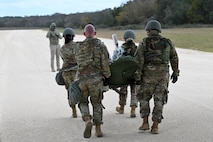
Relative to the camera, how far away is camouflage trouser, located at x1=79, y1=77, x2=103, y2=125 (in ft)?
24.2

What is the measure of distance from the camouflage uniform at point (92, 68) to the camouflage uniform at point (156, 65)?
65 cm

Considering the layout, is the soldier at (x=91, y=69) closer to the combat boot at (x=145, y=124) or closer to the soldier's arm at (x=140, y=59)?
the soldier's arm at (x=140, y=59)

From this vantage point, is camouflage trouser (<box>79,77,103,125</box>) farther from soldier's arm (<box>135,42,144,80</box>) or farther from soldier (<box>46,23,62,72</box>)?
soldier (<box>46,23,62,72</box>)

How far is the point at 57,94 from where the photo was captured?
12516mm

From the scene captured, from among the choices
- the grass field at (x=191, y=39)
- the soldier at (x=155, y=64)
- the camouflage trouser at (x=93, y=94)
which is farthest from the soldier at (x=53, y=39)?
the grass field at (x=191, y=39)

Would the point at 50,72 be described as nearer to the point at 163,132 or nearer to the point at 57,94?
the point at 57,94

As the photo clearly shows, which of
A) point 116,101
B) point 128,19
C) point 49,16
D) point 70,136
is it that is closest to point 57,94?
point 116,101

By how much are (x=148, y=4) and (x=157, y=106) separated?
110 metres

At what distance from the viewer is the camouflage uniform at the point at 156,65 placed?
764cm

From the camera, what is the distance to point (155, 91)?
7.70 metres

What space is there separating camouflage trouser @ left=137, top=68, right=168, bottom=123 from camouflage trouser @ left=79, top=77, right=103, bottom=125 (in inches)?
31.1

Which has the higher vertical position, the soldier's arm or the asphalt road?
the soldier's arm

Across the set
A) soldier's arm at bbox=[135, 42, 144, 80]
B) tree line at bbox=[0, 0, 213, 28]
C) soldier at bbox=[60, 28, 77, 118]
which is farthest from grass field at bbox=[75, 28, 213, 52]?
tree line at bbox=[0, 0, 213, 28]

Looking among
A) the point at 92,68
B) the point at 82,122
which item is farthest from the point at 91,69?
the point at 82,122
